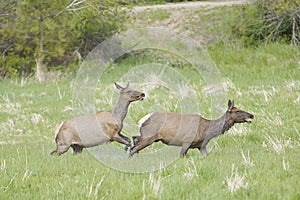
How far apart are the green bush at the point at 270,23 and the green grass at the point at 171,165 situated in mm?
7842

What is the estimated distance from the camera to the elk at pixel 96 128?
834 centimetres

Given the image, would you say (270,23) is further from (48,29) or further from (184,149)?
(184,149)

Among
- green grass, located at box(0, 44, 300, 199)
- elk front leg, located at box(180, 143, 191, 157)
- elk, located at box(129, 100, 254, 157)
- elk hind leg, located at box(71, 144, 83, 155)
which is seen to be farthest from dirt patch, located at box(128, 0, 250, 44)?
elk front leg, located at box(180, 143, 191, 157)

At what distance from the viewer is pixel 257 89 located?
52.4 feet

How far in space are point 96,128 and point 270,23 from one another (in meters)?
18.8

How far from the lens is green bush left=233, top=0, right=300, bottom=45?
24.5 meters

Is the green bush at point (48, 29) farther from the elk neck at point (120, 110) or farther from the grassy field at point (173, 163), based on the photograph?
the elk neck at point (120, 110)

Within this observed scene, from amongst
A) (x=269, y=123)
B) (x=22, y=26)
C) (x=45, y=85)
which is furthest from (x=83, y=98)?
(x=22, y=26)

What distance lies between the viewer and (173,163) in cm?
724

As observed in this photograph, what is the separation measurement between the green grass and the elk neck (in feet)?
2.04

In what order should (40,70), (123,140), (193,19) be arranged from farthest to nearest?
1. (193,19)
2. (40,70)
3. (123,140)

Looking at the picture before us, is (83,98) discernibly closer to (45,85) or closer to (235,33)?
(45,85)

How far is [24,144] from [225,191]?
17.8 feet

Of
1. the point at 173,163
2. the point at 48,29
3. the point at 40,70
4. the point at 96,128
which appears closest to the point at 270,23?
the point at 48,29
